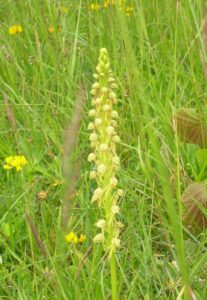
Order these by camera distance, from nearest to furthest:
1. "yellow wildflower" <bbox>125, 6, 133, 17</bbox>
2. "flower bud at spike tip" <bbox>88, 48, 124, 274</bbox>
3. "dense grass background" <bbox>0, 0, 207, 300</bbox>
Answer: "flower bud at spike tip" <bbox>88, 48, 124, 274</bbox>
"dense grass background" <bbox>0, 0, 207, 300</bbox>
"yellow wildflower" <bbox>125, 6, 133, 17</bbox>

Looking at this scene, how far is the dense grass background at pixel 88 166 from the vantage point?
1655 mm

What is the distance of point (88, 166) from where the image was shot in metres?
2.40

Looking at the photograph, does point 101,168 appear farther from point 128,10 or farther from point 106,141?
point 128,10

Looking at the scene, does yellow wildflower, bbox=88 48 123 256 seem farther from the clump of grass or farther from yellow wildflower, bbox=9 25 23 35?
yellow wildflower, bbox=9 25 23 35

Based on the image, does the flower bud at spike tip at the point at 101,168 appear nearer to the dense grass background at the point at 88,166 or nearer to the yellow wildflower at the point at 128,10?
the dense grass background at the point at 88,166

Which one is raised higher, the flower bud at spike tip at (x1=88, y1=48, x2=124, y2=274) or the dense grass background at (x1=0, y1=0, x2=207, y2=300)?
the flower bud at spike tip at (x1=88, y1=48, x2=124, y2=274)

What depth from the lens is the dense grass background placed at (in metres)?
1.66

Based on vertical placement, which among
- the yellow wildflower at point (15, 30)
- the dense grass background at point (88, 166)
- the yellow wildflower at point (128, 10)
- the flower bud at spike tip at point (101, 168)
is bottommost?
the dense grass background at point (88, 166)

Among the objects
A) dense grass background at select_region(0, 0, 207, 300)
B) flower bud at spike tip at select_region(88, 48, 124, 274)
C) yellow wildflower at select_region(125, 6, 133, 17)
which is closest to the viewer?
flower bud at spike tip at select_region(88, 48, 124, 274)

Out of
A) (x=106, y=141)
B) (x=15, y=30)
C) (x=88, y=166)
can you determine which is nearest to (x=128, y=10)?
(x=15, y=30)

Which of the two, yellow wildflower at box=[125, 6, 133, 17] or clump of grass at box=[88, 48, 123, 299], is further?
yellow wildflower at box=[125, 6, 133, 17]

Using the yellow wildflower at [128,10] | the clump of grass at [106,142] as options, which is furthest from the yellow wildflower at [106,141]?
the yellow wildflower at [128,10]

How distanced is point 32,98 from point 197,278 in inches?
56.9

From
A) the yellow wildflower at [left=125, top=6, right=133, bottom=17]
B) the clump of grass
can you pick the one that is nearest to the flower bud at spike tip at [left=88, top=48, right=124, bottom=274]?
the clump of grass
